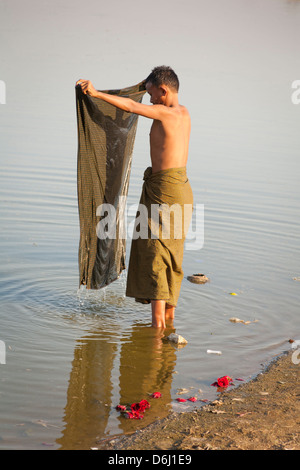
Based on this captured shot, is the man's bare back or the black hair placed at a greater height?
the black hair

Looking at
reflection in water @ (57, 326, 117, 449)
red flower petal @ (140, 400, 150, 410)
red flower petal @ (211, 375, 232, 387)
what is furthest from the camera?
red flower petal @ (211, 375, 232, 387)

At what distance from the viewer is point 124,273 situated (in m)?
7.20

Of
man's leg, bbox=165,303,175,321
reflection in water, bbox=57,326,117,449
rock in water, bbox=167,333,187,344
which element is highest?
man's leg, bbox=165,303,175,321

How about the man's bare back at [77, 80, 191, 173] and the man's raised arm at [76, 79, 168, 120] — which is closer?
the man's raised arm at [76, 79, 168, 120]

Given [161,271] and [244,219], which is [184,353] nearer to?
[161,271]

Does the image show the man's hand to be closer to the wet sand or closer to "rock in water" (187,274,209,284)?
the wet sand

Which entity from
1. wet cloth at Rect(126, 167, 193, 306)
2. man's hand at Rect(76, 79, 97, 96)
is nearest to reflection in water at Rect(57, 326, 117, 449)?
wet cloth at Rect(126, 167, 193, 306)

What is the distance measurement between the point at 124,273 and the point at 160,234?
154cm

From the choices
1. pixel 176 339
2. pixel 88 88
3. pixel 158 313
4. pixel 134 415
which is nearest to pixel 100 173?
pixel 88 88

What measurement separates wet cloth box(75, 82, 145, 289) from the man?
1.50 feet

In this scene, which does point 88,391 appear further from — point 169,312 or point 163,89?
point 163,89

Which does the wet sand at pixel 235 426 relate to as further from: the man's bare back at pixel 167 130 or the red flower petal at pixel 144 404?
the man's bare back at pixel 167 130

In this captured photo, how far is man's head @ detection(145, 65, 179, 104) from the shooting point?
5.64m

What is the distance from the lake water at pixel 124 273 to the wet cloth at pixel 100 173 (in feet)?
1.52
